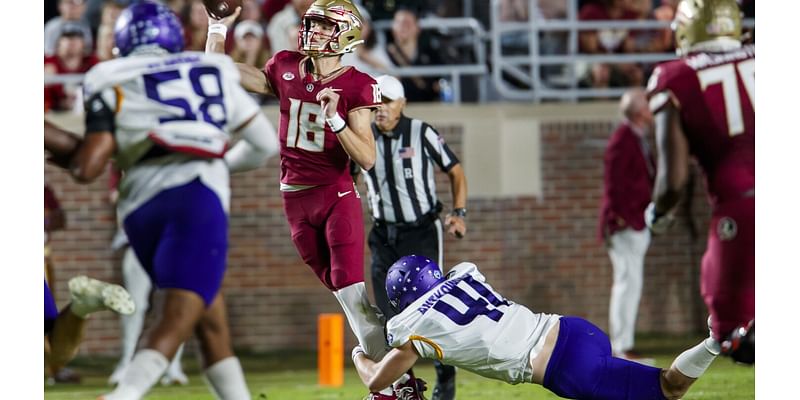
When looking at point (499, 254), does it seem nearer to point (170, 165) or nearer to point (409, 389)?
point (409, 389)

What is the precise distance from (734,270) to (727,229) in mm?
139

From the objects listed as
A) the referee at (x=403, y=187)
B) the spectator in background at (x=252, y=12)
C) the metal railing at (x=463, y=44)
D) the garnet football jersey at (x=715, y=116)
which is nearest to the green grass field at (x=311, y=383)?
the referee at (x=403, y=187)

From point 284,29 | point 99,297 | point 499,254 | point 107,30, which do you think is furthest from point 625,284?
point 99,297

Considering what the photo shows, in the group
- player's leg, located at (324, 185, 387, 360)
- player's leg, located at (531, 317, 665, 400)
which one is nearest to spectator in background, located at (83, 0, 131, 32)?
player's leg, located at (324, 185, 387, 360)

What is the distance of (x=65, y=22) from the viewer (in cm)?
672

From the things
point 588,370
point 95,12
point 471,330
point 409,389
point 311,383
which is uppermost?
point 95,12

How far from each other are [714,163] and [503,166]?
123 inches

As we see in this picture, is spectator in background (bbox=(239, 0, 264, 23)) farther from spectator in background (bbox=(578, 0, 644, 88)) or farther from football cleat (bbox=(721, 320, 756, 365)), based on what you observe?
football cleat (bbox=(721, 320, 756, 365))

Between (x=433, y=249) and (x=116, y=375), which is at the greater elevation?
(x=433, y=249)

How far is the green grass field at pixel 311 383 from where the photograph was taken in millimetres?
5309

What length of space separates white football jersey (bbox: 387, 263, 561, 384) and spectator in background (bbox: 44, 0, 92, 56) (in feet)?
11.2

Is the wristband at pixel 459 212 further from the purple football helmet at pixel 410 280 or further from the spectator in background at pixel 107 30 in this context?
the spectator in background at pixel 107 30

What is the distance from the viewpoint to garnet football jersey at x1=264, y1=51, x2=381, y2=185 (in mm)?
4309

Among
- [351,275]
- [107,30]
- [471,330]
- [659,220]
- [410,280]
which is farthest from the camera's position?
[107,30]
